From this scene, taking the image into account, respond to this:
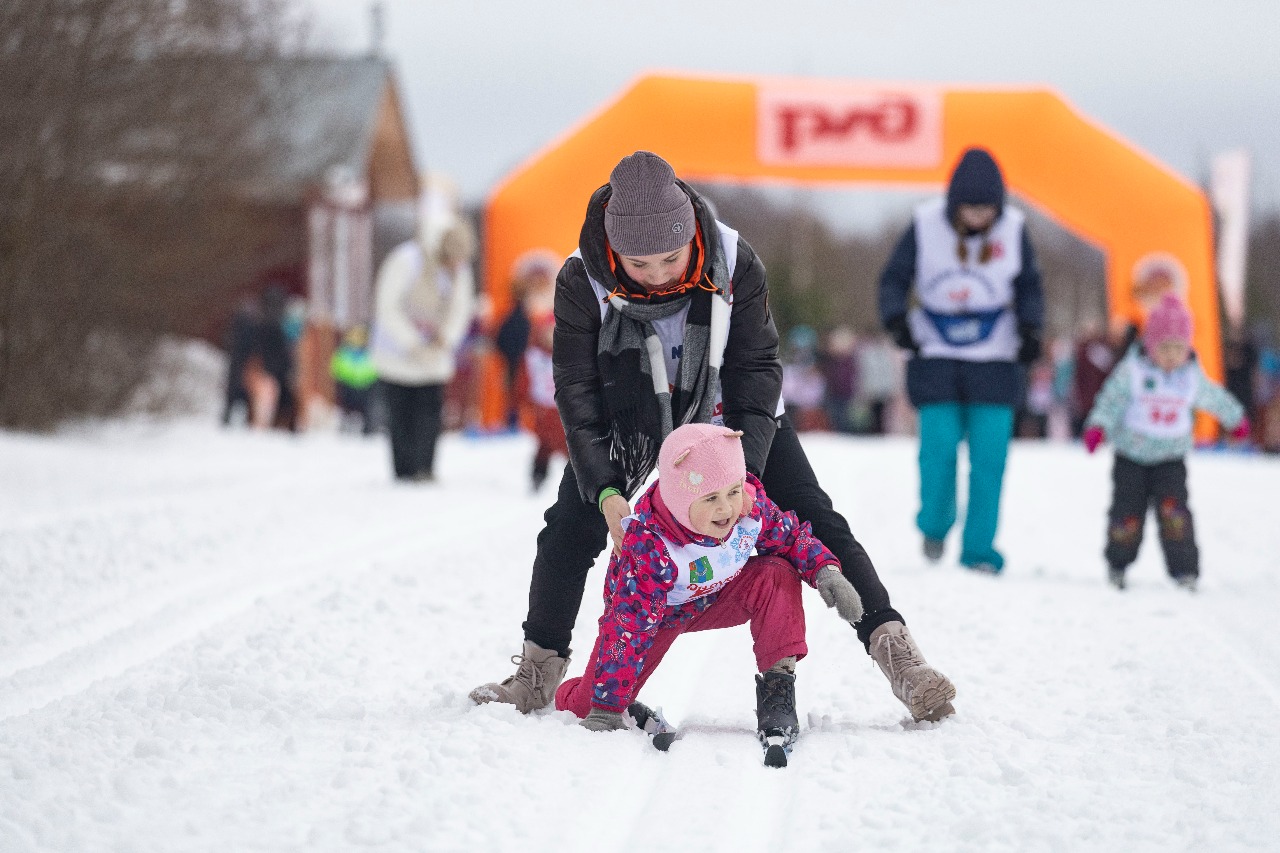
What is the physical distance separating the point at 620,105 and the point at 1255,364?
22.9 ft

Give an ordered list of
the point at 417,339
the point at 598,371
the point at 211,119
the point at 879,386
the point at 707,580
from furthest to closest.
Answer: the point at 879,386 → the point at 211,119 → the point at 417,339 → the point at 598,371 → the point at 707,580

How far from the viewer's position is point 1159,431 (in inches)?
231

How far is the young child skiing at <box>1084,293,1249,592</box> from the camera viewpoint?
586cm

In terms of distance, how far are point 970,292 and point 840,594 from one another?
303cm

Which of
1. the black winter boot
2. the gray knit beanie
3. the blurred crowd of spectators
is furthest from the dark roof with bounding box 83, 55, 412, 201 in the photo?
the black winter boot

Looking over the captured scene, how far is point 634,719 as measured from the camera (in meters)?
3.43

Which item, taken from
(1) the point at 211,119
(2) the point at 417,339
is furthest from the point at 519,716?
(1) the point at 211,119

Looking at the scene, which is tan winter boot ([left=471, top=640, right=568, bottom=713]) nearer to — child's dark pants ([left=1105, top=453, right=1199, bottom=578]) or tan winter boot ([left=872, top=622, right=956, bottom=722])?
tan winter boot ([left=872, top=622, right=956, bottom=722])

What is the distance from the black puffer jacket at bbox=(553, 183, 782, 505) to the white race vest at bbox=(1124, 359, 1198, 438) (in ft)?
9.43

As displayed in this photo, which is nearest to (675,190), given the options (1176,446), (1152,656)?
(1152,656)

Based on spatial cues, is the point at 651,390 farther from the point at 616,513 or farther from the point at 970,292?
the point at 970,292

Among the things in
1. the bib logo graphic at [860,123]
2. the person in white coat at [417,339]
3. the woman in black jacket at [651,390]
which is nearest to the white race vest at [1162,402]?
the woman in black jacket at [651,390]

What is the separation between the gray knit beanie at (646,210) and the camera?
10.5 feet

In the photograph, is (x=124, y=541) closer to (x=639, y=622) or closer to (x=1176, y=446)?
(x=639, y=622)
